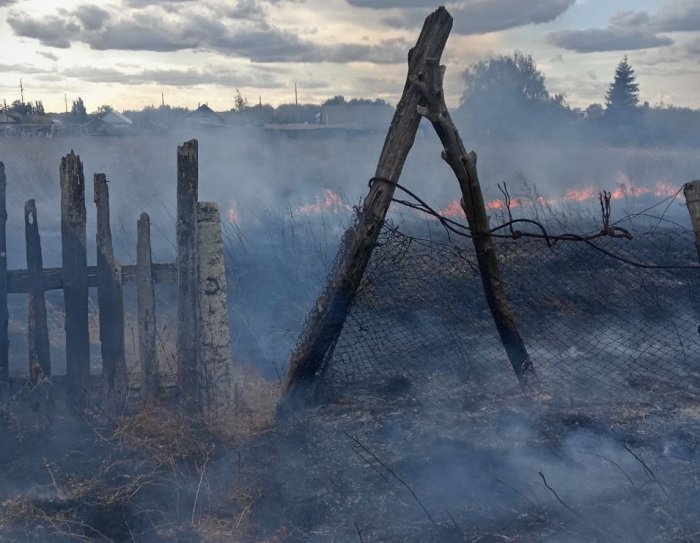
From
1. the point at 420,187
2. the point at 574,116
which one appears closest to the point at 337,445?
the point at 420,187

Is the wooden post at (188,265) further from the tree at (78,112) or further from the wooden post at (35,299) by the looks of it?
the tree at (78,112)

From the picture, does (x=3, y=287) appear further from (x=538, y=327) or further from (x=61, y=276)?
(x=538, y=327)

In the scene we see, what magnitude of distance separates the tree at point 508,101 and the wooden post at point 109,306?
34264 mm

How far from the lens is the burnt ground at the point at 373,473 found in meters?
3.73

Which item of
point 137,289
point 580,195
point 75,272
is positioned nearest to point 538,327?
point 137,289

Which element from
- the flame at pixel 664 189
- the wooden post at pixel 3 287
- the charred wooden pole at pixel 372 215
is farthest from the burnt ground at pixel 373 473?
the flame at pixel 664 189

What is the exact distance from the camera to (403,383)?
5.82 metres

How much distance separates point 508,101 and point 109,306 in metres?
43.0

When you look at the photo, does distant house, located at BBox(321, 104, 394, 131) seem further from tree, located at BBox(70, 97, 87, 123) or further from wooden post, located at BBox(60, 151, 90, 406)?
wooden post, located at BBox(60, 151, 90, 406)

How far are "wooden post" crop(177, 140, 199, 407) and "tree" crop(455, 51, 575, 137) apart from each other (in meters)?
34.0

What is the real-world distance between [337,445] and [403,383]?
50.5 inches

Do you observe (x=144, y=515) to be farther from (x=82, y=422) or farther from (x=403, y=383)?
(x=403, y=383)

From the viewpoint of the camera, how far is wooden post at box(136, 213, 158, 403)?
4.90 m

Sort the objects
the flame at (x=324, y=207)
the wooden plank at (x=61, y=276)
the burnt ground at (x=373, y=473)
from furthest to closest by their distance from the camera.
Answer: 1. the flame at (x=324, y=207)
2. the wooden plank at (x=61, y=276)
3. the burnt ground at (x=373, y=473)
